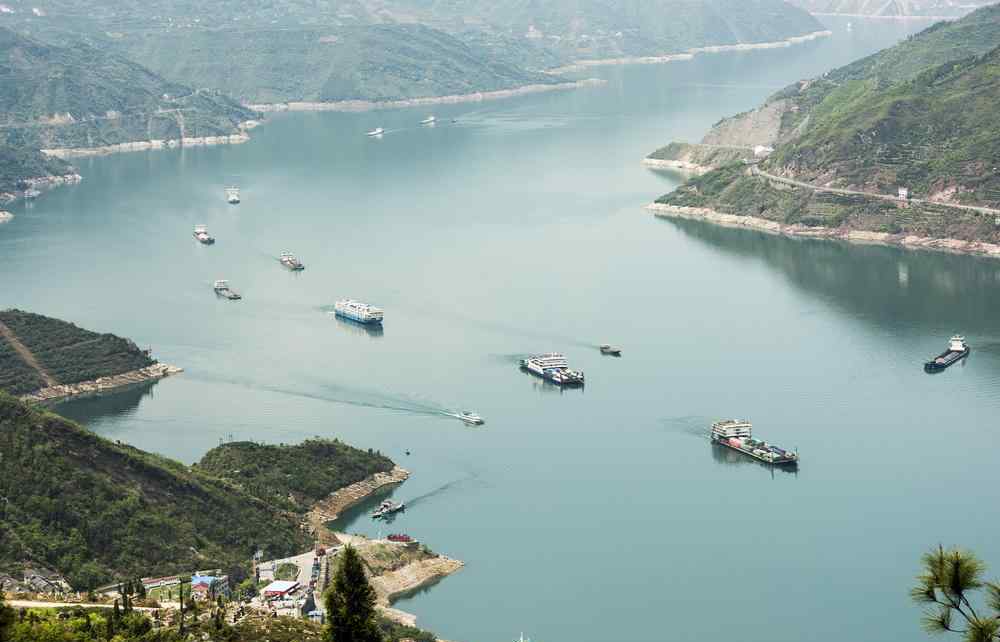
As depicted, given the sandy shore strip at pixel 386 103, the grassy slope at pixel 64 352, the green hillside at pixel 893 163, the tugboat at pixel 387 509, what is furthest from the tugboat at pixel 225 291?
the sandy shore strip at pixel 386 103

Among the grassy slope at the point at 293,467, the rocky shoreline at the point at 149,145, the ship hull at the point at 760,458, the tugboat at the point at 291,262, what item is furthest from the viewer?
the rocky shoreline at the point at 149,145

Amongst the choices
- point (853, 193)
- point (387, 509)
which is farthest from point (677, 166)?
point (387, 509)

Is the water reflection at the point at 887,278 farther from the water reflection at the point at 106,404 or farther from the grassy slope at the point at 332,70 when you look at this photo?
the grassy slope at the point at 332,70

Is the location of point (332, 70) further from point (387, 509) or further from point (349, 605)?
point (349, 605)

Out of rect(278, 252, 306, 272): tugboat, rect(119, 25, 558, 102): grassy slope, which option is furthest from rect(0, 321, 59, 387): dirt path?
rect(119, 25, 558, 102): grassy slope

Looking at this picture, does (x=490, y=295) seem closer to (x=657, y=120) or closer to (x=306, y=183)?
(x=306, y=183)

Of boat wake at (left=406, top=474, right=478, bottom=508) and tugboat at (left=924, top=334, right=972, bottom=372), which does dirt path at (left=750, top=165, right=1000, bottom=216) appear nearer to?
tugboat at (left=924, top=334, right=972, bottom=372)
